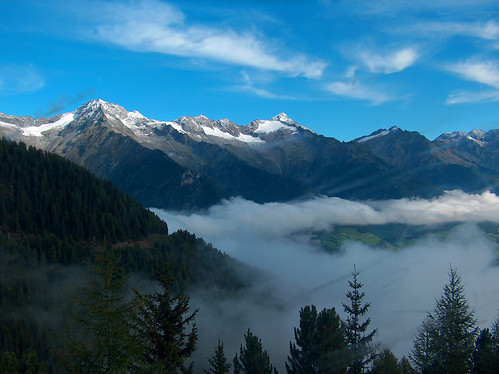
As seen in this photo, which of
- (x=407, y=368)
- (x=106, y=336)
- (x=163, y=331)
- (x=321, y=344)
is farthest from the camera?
(x=407, y=368)

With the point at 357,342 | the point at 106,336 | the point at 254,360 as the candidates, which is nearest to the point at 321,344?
the point at 254,360

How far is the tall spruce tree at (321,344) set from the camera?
55250 millimetres

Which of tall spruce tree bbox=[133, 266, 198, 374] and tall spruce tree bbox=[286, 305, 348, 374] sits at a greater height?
tall spruce tree bbox=[133, 266, 198, 374]

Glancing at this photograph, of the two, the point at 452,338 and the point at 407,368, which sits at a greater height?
the point at 452,338

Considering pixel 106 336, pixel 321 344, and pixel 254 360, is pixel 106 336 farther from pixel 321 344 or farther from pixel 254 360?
pixel 254 360

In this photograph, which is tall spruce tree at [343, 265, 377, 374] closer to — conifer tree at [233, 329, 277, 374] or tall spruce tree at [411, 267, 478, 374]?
tall spruce tree at [411, 267, 478, 374]

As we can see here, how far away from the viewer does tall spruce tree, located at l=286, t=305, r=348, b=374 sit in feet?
181

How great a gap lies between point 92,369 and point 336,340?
150ft

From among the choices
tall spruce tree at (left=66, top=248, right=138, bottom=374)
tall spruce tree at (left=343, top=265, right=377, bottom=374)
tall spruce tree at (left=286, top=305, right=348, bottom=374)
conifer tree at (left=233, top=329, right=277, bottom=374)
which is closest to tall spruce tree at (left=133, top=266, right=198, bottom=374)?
tall spruce tree at (left=66, top=248, right=138, bottom=374)

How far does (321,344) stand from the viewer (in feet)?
206

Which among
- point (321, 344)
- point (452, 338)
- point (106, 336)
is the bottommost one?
point (321, 344)

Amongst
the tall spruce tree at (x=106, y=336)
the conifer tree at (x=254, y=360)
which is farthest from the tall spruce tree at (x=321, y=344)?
the tall spruce tree at (x=106, y=336)

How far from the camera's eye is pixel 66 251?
192125 mm

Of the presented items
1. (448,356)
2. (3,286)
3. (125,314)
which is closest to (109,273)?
(125,314)
